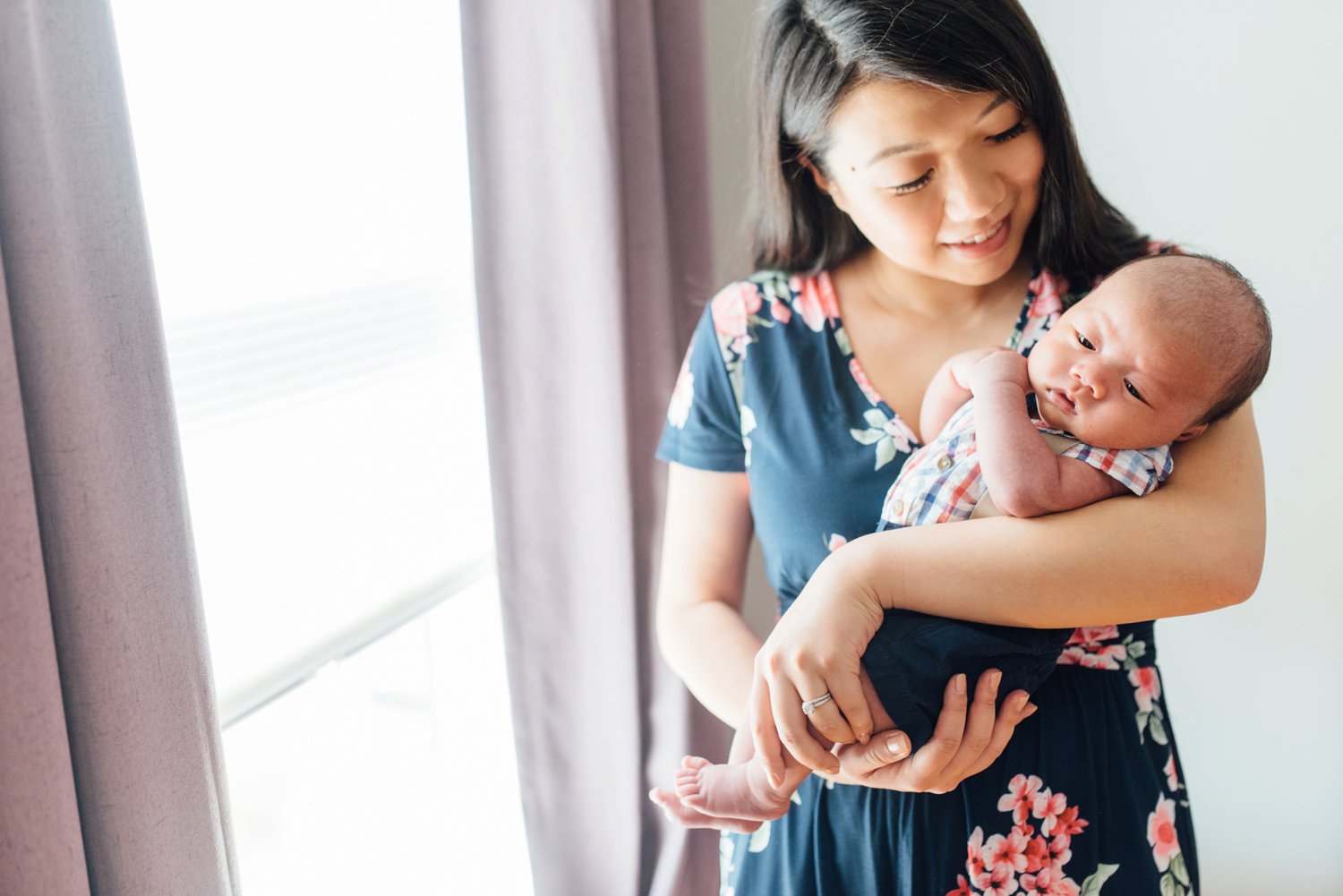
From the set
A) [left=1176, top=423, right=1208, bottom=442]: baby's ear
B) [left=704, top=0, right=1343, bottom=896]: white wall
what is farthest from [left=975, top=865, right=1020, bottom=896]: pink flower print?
[left=704, top=0, right=1343, bottom=896]: white wall

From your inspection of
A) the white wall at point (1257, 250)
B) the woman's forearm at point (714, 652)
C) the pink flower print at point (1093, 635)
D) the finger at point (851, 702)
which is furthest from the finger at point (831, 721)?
the white wall at point (1257, 250)

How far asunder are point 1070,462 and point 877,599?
0.78 feet

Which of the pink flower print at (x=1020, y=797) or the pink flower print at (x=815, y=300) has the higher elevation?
the pink flower print at (x=815, y=300)

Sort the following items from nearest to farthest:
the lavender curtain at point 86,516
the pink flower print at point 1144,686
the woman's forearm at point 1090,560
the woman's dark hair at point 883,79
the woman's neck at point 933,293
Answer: the lavender curtain at point 86,516 < the woman's forearm at point 1090,560 < the woman's dark hair at point 883,79 < the pink flower print at point 1144,686 < the woman's neck at point 933,293

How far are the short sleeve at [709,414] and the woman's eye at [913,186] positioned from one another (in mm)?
289

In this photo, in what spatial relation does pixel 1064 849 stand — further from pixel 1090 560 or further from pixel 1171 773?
pixel 1090 560

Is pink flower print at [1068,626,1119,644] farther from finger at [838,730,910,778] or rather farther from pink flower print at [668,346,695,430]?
pink flower print at [668,346,695,430]

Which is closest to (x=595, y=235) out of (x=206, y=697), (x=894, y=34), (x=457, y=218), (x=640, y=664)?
(x=457, y=218)

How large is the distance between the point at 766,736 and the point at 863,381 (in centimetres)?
45

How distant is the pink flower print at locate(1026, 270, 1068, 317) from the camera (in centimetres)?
119

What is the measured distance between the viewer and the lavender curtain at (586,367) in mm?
1474

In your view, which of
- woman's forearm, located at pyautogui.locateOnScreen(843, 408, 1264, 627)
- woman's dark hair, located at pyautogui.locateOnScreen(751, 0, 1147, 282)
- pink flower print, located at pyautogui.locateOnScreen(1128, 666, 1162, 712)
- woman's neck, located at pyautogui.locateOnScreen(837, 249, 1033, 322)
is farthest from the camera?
woman's neck, located at pyautogui.locateOnScreen(837, 249, 1033, 322)

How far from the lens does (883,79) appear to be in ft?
3.57

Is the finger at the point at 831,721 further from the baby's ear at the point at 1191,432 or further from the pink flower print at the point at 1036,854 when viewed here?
the baby's ear at the point at 1191,432
